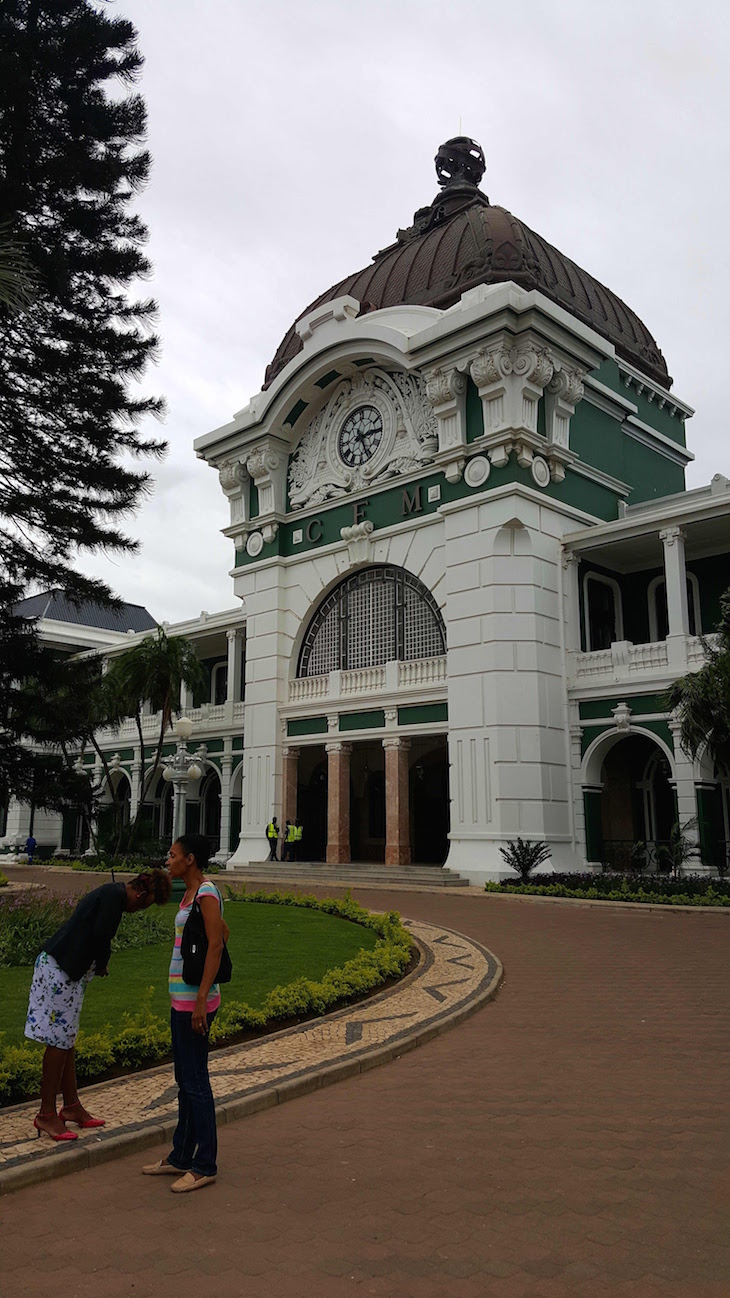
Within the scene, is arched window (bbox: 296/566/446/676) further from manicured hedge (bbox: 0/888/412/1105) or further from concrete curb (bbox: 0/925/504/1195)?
concrete curb (bbox: 0/925/504/1195)

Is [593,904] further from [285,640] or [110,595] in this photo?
[285,640]

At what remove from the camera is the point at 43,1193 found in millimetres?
4609

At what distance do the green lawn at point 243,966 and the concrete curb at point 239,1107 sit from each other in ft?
3.65

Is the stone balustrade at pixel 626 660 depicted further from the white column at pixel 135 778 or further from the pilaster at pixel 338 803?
the white column at pixel 135 778

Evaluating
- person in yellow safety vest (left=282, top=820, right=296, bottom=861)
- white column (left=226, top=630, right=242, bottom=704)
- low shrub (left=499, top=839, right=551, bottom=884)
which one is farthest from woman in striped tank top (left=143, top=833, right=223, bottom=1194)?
white column (left=226, top=630, right=242, bottom=704)

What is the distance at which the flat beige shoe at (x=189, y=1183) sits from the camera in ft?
14.9

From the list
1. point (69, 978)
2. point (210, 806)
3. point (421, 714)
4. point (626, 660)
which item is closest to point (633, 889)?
point (626, 660)

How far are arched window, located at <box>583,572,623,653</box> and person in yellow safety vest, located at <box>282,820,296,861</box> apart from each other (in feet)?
32.1

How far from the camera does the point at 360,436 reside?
2862cm

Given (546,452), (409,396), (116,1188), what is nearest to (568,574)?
(546,452)

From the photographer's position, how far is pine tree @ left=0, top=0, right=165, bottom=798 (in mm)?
13547

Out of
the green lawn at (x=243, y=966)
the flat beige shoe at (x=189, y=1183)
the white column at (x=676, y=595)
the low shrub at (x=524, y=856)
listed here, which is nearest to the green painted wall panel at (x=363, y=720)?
the low shrub at (x=524, y=856)

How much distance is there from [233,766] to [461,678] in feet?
38.2

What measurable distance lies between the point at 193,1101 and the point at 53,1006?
1.03 meters
